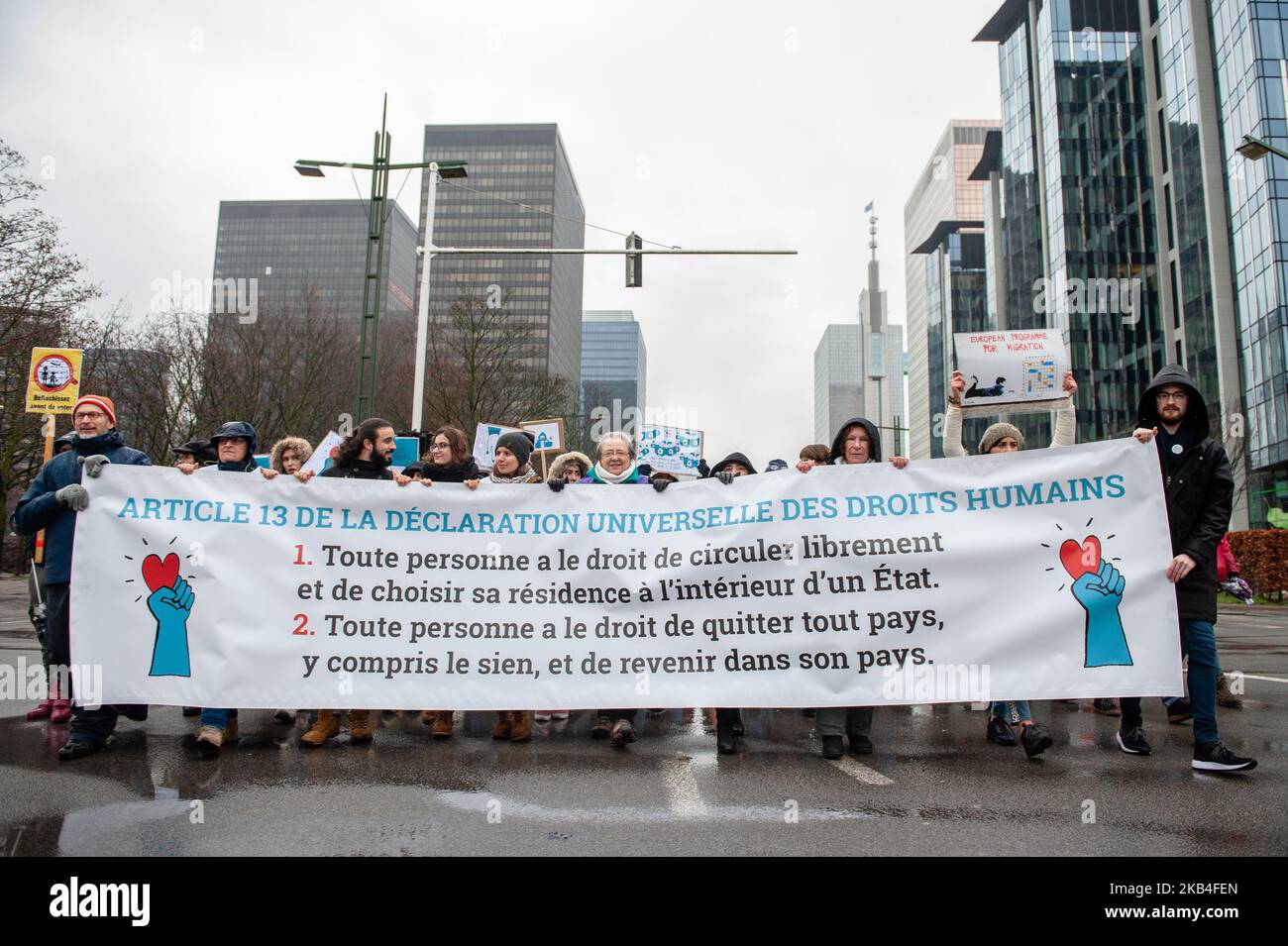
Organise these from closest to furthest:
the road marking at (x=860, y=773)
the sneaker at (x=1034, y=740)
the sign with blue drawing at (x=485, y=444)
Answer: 1. the road marking at (x=860, y=773)
2. the sneaker at (x=1034, y=740)
3. the sign with blue drawing at (x=485, y=444)

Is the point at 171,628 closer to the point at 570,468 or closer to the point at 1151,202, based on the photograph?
the point at 570,468

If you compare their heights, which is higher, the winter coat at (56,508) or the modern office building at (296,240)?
the modern office building at (296,240)

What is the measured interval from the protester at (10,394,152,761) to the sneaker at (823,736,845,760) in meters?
4.30

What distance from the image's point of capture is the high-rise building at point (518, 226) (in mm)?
74000

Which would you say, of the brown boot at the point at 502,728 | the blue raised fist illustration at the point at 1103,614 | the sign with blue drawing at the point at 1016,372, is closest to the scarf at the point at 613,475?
the brown boot at the point at 502,728

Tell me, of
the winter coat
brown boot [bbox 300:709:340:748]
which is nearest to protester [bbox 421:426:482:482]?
brown boot [bbox 300:709:340:748]

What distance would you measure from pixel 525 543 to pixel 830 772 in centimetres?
224

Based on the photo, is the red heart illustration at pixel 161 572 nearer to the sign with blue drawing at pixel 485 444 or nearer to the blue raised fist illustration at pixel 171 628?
the blue raised fist illustration at pixel 171 628

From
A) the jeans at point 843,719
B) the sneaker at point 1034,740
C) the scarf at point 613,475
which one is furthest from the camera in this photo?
the scarf at point 613,475

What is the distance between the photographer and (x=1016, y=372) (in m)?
6.80

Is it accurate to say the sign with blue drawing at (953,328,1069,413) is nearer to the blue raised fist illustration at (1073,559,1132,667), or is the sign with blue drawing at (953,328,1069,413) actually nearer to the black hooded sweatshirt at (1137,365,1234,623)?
the black hooded sweatshirt at (1137,365,1234,623)

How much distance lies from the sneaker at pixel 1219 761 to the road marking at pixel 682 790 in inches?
107

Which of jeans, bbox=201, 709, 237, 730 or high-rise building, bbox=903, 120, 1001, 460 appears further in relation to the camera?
high-rise building, bbox=903, 120, 1001, 460

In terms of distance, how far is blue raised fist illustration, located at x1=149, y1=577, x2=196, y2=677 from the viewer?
5391mm
